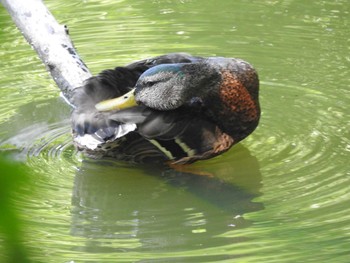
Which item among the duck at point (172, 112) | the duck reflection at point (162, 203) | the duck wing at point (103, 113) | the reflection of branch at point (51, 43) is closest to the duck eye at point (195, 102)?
the duck at point (172, 112)

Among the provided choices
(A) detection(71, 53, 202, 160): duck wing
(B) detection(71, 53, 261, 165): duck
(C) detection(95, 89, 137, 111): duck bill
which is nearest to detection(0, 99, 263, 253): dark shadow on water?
(B) detection(71, 53, 261, 165): duck

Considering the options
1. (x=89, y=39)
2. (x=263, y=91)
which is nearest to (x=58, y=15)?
(x=89, y=39)

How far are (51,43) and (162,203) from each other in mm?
1558

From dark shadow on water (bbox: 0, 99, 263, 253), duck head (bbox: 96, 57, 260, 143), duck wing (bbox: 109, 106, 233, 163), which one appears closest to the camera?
dark shadow on water (bbox: 0, 99, 263, 253)

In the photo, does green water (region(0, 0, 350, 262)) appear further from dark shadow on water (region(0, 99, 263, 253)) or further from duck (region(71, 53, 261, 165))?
duck (region(71, 53, 261, 165))

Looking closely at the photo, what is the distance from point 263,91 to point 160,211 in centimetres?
215

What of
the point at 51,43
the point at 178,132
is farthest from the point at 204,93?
the point at 51,43

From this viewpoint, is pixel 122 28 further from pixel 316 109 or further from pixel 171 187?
pixel 171 187

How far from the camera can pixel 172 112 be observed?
4.26 meters

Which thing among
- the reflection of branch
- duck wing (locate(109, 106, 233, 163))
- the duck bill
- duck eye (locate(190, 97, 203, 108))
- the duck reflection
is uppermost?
the reflection of branch

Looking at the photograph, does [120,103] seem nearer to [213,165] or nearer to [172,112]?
[172,112]

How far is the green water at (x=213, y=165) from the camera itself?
3.38 m

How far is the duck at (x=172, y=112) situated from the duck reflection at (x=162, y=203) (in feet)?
0.50

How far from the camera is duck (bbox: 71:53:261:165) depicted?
13.7 ft
